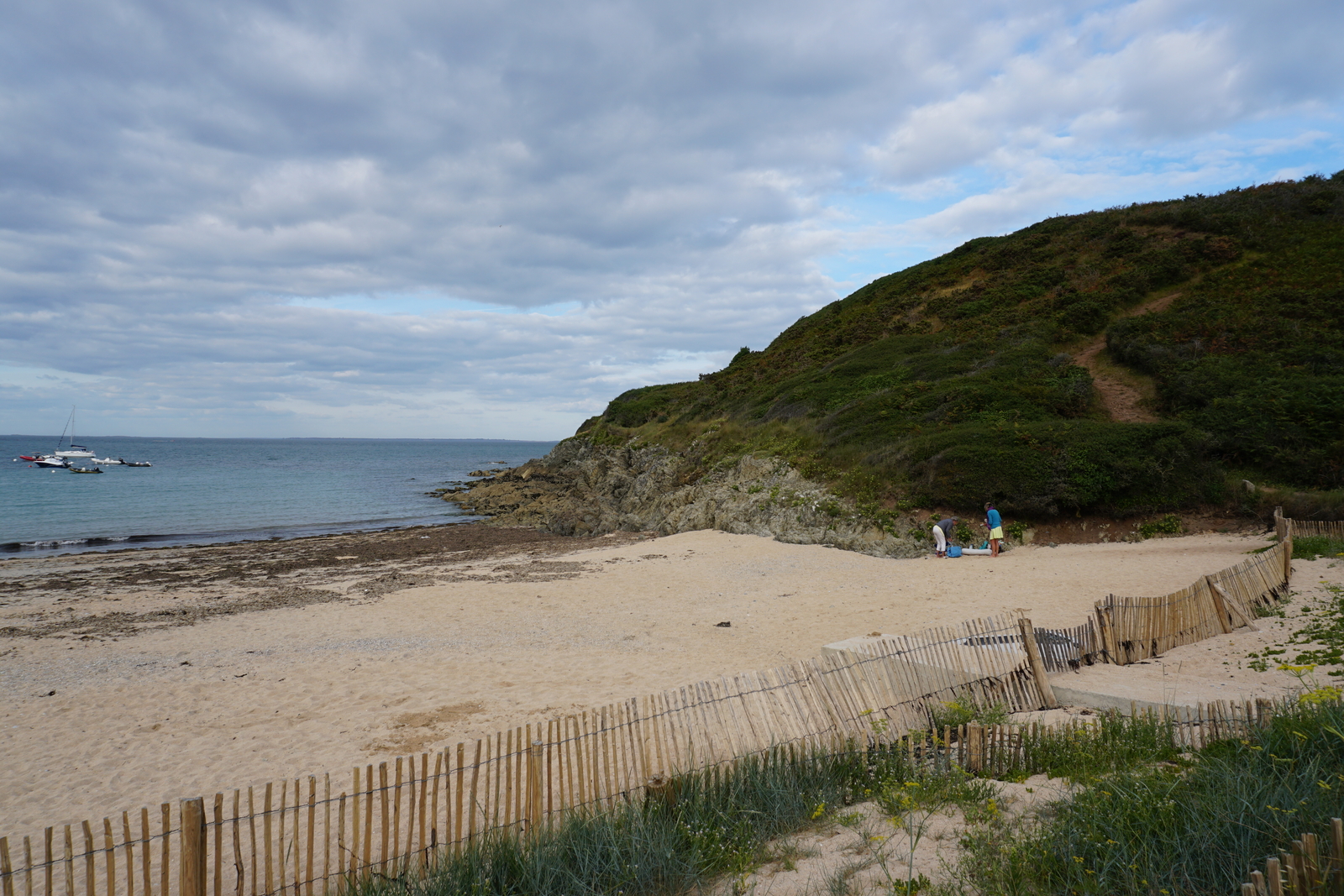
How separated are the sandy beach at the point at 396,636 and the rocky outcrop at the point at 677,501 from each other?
1.28 metres

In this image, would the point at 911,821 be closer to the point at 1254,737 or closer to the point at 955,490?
the point at 1254,737

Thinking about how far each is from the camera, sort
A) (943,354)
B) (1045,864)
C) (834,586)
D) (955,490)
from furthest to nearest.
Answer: (943,354) → (955,490) → (834,586) → (1045,864)

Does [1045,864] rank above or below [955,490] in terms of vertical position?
below

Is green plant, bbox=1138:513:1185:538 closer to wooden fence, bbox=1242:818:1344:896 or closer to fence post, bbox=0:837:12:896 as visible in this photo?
wooden fence, bbox=1242:818:1344:896

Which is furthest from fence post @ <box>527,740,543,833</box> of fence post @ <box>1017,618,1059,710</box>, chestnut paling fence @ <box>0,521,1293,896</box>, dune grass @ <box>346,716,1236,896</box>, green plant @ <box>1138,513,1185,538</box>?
green plant @ <box>1138,513,1185,538</box>

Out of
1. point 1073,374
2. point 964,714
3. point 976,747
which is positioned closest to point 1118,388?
point 1073,374

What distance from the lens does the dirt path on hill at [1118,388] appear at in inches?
944

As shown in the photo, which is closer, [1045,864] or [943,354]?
[1045,864]

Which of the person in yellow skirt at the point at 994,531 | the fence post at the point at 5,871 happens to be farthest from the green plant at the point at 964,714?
the person in yellow skirt at the point at 994,531

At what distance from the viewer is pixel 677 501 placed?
92.8 ft

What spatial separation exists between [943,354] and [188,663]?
30325 mm

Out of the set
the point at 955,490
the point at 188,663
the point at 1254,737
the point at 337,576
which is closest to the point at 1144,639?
the point at 1254,737

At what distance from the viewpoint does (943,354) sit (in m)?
32.0

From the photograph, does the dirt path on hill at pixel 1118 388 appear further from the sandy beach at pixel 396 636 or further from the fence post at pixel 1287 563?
the fence post at pixel 1287 563
